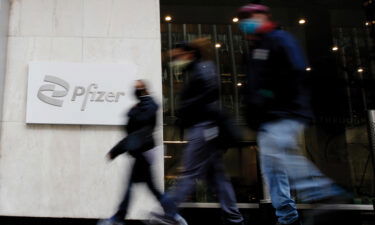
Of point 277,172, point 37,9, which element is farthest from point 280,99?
point 37,9

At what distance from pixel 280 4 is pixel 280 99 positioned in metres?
6.51

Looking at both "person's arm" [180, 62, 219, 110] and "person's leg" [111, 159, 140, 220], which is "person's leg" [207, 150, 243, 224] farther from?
"person's leg" [111, 159, 140, 220]

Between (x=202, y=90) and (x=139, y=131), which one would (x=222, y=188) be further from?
(x=139, y=131)

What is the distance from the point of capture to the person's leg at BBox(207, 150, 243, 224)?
430cm

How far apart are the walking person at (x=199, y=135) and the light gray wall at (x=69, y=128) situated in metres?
3.22

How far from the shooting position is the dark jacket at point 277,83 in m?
3.49

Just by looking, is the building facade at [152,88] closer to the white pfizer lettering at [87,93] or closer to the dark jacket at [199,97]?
the white pfizer lettering at [87,93]

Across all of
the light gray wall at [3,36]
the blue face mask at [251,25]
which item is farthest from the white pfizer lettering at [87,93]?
the blue face mask at [251,25]

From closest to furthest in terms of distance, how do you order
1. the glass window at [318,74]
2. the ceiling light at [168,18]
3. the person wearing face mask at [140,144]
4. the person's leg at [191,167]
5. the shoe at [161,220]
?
1. the person's leg at [191,167]
2. the shoe at [161,220]
3. the person wearing face mask at [140,144]
4. the glass window at [318,74]
5. the ceiling light at [168,18]

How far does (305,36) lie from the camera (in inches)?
383

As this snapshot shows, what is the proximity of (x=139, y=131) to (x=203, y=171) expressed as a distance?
1274 mm

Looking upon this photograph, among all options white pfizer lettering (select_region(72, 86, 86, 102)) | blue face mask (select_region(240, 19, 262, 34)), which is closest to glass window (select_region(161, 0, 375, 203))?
white pfizer lettering (select_region(72, 86, 86, 102))

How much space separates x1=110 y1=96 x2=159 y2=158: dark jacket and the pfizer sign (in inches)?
98.0

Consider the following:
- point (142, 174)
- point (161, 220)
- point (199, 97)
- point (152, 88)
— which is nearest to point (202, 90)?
point (199, 97)
